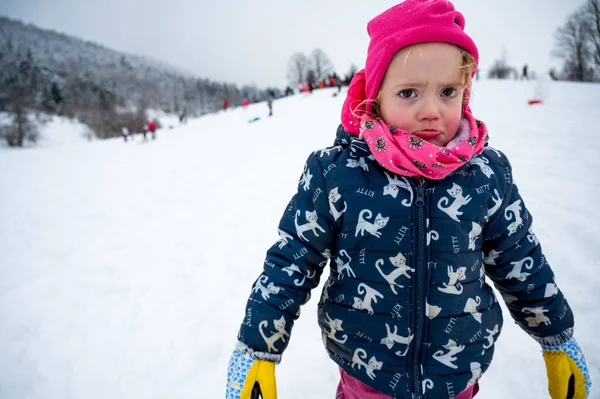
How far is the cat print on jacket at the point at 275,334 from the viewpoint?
1010 millimetres

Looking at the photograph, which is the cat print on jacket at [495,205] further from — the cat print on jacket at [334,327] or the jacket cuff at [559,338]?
the cat print on jacket at [334,327]

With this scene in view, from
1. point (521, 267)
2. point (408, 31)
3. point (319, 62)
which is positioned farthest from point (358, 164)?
point (319, 62)

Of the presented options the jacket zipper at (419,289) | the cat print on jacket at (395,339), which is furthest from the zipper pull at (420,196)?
the cat print on jacket at (395,339)

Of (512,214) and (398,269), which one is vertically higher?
(512,214)

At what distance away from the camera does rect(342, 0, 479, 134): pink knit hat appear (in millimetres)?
1049

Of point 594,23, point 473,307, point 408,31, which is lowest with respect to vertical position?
point 473,307

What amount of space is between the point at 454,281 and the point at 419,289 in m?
0.14

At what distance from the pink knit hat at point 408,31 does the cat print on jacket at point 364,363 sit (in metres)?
1.01

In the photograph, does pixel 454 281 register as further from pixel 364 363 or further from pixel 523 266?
pixel 364 363

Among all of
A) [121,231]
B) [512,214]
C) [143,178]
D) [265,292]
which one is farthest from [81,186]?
[512,214]

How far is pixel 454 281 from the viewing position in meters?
1.05

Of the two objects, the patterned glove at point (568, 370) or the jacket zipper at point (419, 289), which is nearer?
the jacket zipper at point (419, 289)

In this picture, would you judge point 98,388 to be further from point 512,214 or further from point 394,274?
point 512,214

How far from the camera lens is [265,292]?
1.05m
